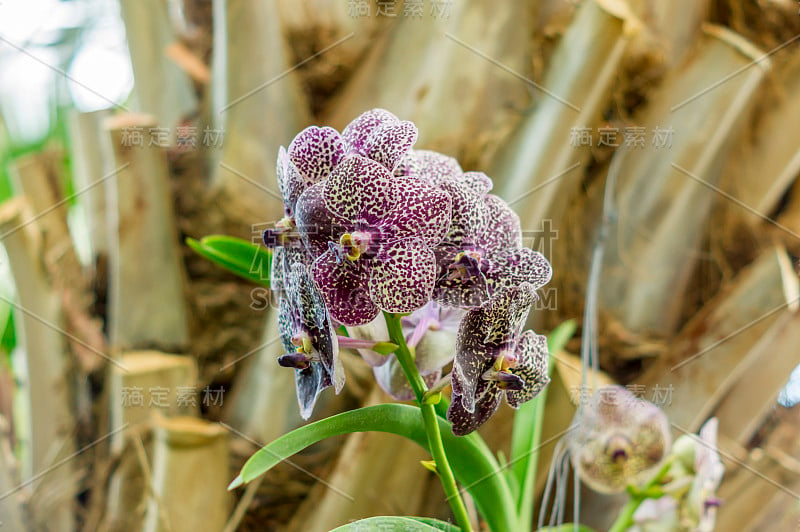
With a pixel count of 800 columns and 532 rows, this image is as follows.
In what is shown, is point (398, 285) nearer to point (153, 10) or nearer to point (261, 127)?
point (261, 127)

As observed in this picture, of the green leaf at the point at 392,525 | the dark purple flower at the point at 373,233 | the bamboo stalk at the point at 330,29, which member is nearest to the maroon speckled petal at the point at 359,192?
the dark purple flower at the point at 373,233

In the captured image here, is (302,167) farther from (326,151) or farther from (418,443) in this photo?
(418,443)

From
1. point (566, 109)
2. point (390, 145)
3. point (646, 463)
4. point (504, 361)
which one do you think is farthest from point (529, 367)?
point (566, 109)

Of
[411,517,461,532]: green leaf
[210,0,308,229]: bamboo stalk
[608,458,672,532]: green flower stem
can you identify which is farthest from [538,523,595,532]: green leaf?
[210,0,308,229]: bamboo stalk

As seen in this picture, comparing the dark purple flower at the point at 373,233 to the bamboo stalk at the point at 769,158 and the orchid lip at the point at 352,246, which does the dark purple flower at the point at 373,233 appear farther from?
the bamboo stalk at the point at 769,158

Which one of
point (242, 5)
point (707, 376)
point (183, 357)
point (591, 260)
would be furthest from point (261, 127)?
point (707, 376)

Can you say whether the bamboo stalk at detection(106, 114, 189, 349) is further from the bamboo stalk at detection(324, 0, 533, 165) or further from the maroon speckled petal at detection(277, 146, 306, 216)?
the maroon speckled petal at detection(277, 146, 306, 216)

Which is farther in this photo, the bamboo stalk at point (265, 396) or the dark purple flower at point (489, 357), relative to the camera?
the bamboo stalk at point (265, 396)
